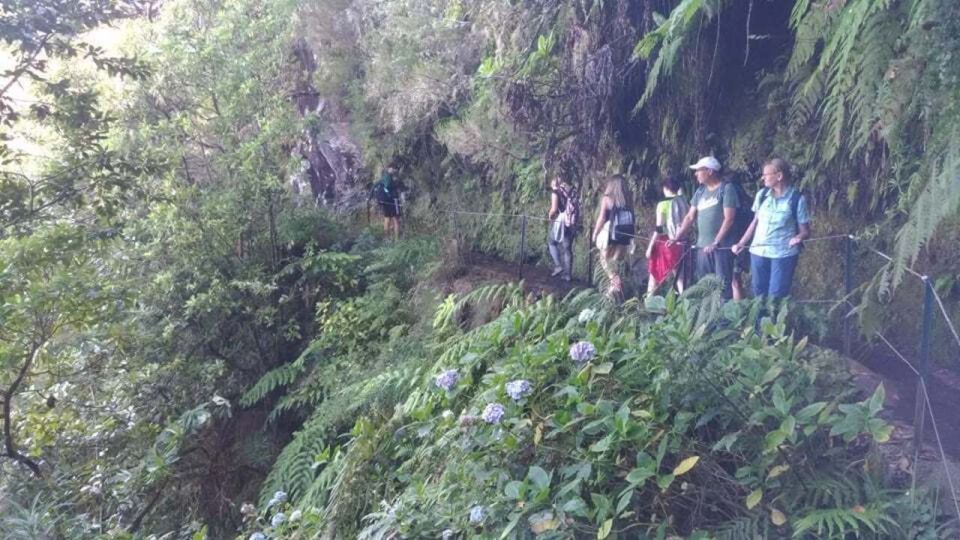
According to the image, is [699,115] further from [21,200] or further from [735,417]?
[21,200]

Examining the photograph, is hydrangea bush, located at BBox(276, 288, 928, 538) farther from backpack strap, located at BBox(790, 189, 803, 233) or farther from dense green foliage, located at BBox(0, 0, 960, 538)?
backpack strap, located at BBox(790, 189, 803, 233)

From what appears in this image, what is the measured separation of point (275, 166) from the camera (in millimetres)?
12594

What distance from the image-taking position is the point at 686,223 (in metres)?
8.18

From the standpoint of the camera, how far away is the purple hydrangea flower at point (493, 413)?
414 cm

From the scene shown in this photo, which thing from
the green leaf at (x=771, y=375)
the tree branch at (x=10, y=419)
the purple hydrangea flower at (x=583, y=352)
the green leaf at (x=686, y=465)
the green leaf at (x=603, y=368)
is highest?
the purple hydrangea flower at (x=583, y=352)

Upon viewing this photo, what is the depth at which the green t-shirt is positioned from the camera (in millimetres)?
7734

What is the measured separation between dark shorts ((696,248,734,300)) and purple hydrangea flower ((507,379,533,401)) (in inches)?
156

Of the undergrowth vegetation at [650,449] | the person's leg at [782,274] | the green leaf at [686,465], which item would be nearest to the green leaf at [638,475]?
the undergrowth vegetation at [650,449]

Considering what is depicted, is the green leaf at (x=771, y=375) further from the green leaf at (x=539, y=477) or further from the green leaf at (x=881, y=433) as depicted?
the green leaf at (x=539, y=477)

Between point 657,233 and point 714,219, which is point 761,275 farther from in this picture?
point 657,233

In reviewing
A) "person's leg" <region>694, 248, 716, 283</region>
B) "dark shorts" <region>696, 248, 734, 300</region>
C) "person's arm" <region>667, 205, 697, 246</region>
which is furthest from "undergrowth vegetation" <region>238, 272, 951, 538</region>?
"person's arm" <region>667, 205, 697, 246</region>

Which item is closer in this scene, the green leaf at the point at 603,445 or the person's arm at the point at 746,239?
the green leaf at the point at 603,445

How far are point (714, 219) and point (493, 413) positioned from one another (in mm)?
4413

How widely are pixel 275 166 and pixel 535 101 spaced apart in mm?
4308
